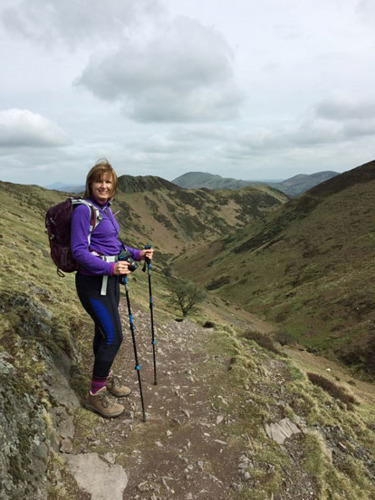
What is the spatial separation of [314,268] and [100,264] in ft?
221

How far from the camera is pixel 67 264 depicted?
20.4 feet

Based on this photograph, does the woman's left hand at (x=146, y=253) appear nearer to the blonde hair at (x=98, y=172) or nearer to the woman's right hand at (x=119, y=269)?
the woman's right hand at (x=119, y=269)

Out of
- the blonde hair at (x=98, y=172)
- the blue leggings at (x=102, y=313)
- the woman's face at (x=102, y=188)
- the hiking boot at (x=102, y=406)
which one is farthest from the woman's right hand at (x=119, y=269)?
the hiking boot at (x=102, y=406)

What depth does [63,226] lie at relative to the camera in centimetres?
611

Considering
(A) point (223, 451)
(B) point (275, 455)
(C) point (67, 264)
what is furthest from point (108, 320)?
(B) point (275, 455)

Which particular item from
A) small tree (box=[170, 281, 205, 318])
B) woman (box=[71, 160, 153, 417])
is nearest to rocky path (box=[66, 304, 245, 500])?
woman (box=[71, 160, 153, 417])

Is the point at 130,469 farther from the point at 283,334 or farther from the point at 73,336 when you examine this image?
the point at 283,334

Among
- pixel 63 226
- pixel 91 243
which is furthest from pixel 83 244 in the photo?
pixel 63 226

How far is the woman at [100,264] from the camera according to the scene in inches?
233

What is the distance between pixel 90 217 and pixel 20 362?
12.8 feet

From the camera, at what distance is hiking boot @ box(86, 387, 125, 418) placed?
7.23m

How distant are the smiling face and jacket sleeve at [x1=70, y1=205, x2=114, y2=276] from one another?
0.47m

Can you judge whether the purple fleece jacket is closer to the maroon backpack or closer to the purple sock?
the maroon backpack

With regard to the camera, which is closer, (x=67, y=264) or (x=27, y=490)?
(x=27, y=490)
